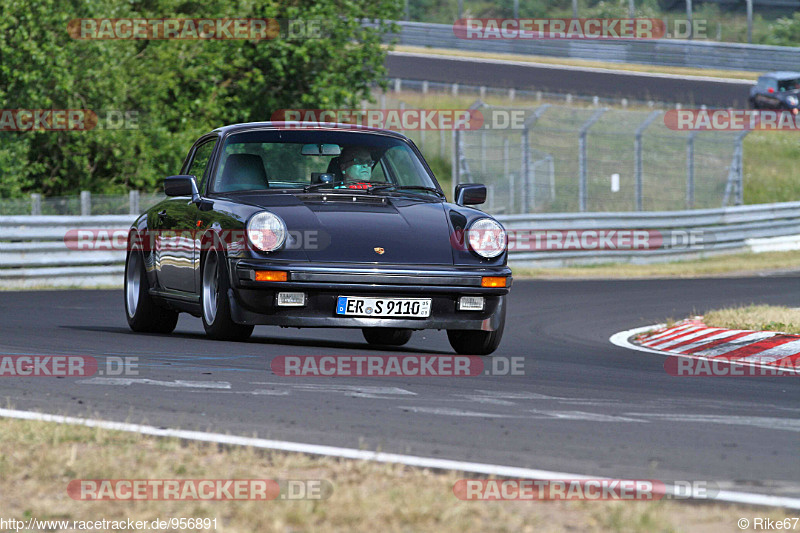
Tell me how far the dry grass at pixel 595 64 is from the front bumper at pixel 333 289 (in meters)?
43.7

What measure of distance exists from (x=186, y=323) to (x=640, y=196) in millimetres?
16144

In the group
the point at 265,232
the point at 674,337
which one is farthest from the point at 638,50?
the point at 265,232

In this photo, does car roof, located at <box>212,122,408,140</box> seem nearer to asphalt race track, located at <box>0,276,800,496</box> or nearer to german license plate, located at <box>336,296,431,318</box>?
asphalt race track, located at <box>0,276,800,496</box>

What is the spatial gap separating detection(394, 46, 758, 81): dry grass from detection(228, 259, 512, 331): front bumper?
43665 mm

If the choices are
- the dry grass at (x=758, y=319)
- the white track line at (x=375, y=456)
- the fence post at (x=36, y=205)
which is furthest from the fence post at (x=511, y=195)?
the white track line at (x=375, y=456)

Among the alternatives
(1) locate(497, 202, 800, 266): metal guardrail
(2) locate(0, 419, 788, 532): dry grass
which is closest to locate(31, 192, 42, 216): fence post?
(1) locate(497, 202, 800, 266): metal guardrail

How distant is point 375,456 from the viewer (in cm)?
499

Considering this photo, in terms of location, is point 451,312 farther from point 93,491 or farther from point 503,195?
point 503,195

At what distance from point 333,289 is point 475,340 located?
137cm

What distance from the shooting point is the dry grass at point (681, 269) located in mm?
22984

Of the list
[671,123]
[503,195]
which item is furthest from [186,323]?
[671,123]

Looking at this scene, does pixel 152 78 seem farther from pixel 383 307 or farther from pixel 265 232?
pixel 383 307

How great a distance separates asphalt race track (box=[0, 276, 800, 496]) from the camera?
5.17 meters

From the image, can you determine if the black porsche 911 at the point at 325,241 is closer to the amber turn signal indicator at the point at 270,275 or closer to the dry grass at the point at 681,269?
the amber turn signal indicator at the point at 270,275
